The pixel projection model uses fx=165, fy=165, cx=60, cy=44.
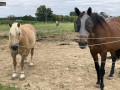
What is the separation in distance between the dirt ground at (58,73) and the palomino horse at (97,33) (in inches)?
23.4

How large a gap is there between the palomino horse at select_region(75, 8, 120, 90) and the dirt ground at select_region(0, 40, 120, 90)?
59cm

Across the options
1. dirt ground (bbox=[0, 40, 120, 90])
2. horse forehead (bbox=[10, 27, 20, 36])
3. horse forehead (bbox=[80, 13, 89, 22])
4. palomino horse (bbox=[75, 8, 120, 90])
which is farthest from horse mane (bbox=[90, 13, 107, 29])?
horse forehead (bbox=[10, 27, 20, 36])

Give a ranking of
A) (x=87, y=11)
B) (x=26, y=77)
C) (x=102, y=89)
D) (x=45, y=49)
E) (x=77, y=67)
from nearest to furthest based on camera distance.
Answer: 1. (x=87, y=11)
2. (x=102, y=89)
3. (x=26, y=77)
4. (x=77, y=67)
5. (x=45, y=49)

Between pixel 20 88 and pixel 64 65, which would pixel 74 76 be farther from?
pixel 20 88

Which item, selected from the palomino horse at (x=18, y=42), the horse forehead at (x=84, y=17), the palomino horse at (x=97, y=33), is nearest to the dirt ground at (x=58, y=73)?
the palomino horse at (x=18, y=42)

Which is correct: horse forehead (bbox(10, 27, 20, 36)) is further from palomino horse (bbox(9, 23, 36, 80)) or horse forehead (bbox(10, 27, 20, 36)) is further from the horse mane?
the horse mane

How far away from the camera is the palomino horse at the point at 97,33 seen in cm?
344

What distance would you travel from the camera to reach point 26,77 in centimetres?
500

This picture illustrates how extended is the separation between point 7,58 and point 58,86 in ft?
11.1

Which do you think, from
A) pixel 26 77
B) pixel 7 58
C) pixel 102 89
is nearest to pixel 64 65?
pixel 26 77

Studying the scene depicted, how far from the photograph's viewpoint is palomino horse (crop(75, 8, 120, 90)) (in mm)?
3438

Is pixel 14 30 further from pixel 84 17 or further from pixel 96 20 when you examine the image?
pixel 96 20

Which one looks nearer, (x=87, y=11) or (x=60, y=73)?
(x=87, y=11)

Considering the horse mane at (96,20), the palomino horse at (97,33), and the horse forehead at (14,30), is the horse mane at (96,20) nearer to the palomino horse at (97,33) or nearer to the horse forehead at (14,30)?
the palomino horse at (97,33)
